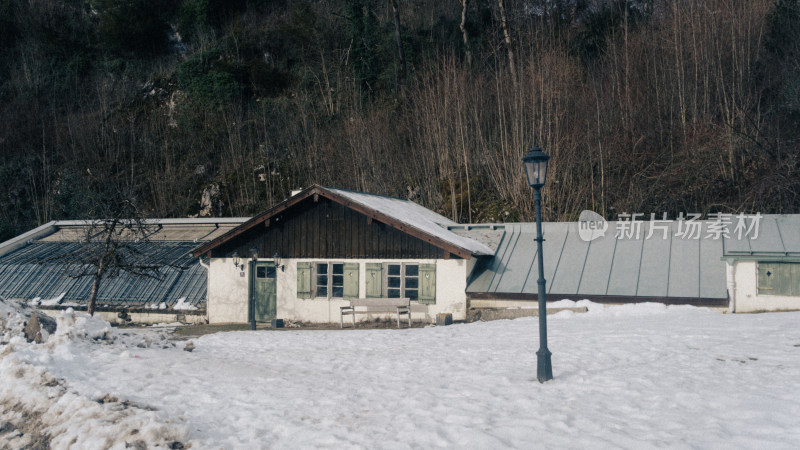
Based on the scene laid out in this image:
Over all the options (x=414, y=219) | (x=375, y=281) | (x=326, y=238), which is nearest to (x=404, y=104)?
(x=414, y=219)

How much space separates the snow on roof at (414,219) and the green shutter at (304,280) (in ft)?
8.26

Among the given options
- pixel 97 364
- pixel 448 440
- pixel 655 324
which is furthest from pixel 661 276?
pixel 97 364

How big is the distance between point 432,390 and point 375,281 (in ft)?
33.1

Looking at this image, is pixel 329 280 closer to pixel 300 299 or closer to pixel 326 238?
pixel 300 299

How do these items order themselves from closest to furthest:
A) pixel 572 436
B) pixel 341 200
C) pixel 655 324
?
1. pixel 572 436
2. pixel 655 324
3. pixel 341 200

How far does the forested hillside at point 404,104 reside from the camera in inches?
971

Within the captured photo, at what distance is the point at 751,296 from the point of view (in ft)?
52.0

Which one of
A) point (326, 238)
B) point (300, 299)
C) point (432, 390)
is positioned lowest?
point (432, 390)

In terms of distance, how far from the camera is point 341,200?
1858 cm

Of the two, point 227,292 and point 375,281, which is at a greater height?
point 375,281

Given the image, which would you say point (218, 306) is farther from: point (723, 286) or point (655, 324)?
point (723, 286)

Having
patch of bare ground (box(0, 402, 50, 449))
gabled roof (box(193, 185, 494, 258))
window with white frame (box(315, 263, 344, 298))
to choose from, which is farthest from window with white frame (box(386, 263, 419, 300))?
patch of bare ground (box(0, 402, 50, 449))

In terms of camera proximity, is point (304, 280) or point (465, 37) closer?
point (304, 280)

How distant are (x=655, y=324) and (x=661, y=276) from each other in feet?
12.8
